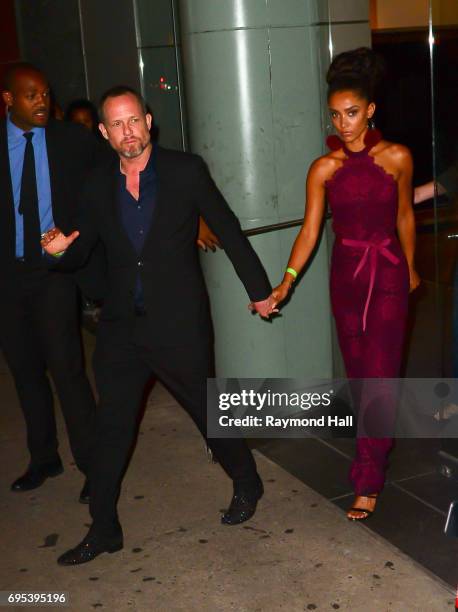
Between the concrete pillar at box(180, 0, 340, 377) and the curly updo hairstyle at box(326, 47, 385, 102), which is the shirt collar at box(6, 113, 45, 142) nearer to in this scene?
the concrete pillar at box(180, 0, 340, 377)

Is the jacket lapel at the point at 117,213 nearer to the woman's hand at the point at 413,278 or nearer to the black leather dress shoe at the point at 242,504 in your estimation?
the black leather dress shoe at the point at 242,504

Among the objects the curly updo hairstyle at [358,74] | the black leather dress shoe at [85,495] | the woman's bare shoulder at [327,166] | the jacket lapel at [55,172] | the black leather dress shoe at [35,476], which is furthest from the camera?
the black leather dress shoe at [35,476]

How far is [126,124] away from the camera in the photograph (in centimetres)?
384

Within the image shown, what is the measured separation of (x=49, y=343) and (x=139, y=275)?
912 millimetres

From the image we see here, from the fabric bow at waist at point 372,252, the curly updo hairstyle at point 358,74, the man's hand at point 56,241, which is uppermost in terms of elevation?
the curly updo hairstyle at point 358,74

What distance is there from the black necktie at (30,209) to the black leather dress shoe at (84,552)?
4.66ft

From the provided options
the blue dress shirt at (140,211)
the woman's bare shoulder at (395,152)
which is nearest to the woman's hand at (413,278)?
the woman's bare shoulder at (395,152)

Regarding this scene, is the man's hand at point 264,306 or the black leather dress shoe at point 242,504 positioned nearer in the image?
the man's hand at point 264,306

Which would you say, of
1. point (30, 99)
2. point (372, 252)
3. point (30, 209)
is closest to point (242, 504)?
point (372, 252)

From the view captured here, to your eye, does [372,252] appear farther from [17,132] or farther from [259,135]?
[17,132]

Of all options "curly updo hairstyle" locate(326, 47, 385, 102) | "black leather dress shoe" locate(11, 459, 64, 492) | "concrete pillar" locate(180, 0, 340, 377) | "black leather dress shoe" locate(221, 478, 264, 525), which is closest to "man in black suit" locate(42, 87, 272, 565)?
"black leather dress shoe" locate(221, 478, 264, 525)

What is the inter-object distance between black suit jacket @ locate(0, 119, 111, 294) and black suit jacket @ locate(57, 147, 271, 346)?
539 millimetres

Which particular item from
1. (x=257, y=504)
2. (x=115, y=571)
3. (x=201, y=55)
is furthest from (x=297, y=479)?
(x=201, y=55)

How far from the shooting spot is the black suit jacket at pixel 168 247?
155 inches
